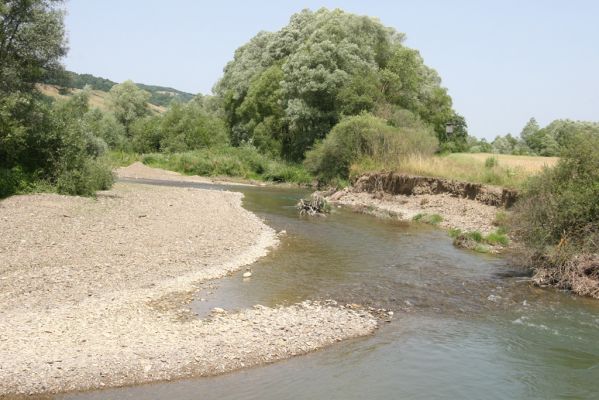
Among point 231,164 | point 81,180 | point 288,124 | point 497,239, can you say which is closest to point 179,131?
point 231,164

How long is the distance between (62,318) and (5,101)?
1658cm

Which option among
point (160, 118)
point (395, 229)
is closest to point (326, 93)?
point (395, 229)

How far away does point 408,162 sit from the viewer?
4112 cm

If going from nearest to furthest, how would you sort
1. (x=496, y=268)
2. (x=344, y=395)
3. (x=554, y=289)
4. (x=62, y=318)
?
(x=344, y=395), (x=62, y=318), (x=554, y=289), (x=496, y=268)

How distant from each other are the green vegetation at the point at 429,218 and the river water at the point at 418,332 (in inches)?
290

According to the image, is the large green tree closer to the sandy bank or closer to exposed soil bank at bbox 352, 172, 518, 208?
the sandy bank

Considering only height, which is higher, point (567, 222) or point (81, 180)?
point (567, 222)

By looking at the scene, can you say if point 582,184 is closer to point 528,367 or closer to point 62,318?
point 528,367

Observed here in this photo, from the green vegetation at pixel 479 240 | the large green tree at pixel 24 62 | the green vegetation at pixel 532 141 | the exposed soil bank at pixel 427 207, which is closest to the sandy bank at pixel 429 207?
the exposed soil bank at pixel 427 207

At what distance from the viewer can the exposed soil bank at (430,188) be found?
30.5m

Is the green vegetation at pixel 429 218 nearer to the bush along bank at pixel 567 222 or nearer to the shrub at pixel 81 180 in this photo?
the bush along bank at pixel 567 222

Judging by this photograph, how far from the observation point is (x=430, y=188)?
1442 inches

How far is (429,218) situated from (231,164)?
37.8 metres

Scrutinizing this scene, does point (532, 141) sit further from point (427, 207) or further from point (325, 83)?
point (427, 207)
